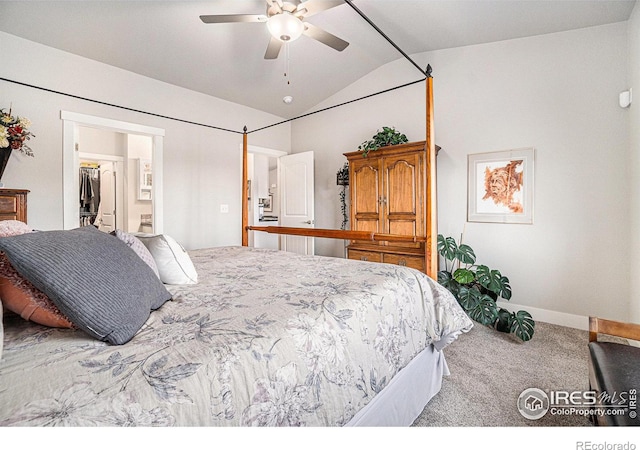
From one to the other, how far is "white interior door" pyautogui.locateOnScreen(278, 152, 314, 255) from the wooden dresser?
303 cm

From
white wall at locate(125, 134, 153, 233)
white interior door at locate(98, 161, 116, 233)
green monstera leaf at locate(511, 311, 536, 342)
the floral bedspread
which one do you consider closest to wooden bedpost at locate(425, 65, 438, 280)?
the floral bedspread

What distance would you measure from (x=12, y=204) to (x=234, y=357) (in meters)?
2.63

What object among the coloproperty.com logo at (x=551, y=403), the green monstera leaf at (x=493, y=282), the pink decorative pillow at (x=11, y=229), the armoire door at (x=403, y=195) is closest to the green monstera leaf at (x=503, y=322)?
the green monstera leaf at (x=493, y=282)

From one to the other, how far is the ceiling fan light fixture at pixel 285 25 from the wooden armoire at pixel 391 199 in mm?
1831

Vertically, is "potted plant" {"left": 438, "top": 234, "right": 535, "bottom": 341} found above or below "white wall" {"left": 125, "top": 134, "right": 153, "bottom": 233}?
below

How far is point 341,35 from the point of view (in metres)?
3.27

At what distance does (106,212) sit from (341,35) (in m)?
5.05

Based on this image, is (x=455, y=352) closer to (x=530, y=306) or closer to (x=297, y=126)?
(x=530, y=306)

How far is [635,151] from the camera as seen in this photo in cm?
243

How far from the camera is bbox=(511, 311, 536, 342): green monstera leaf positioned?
2498mm

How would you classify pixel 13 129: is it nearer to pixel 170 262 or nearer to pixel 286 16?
pixel 170 262

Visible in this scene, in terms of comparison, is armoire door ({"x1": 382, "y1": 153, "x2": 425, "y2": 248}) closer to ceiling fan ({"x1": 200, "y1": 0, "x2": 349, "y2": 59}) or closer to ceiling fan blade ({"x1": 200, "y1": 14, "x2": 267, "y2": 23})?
ceiling fan ({"x1": 200, "y1": 0, "x2": 349, "y2": 59})

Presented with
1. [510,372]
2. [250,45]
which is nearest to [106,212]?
[250,45]

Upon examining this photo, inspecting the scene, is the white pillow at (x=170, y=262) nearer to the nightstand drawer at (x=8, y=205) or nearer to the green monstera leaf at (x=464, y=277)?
the nightstand drawer at (x=8, y=205)
